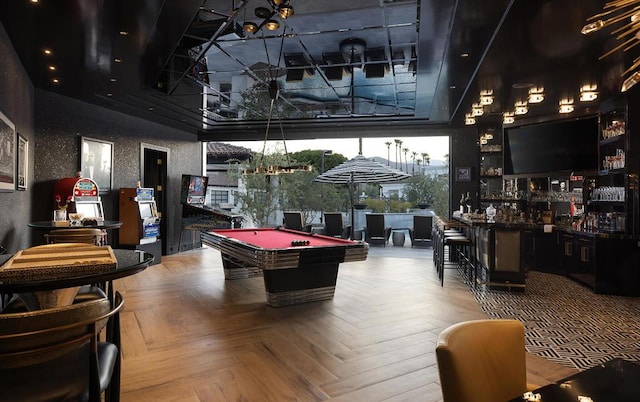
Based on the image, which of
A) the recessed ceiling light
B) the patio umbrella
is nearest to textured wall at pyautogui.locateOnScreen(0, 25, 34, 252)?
the patio umbrella

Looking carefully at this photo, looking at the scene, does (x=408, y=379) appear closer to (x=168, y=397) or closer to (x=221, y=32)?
(x=168, y=397)

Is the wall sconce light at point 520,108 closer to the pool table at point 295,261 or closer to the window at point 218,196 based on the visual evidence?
the pool table at point 295,261

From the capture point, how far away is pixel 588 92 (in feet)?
19.3

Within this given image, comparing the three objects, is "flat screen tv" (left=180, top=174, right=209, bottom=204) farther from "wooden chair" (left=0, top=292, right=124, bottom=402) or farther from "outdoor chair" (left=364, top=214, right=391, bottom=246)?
"wooden chair" (left=0, top=292, right=124, bottom=402)

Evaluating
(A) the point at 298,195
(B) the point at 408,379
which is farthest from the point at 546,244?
(A) the point at 298,195

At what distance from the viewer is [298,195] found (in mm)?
11359

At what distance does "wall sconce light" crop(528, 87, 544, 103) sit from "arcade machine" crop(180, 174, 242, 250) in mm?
Answer: 6750

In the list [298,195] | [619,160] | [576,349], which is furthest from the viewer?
[298,195]

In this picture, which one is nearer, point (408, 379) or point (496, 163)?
point (408, 379)

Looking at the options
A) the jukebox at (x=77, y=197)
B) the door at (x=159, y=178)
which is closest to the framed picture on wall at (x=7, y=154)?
the jukebox at (x=77, y=197)

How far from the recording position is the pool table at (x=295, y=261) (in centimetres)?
426

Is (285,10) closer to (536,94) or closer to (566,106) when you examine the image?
(536,94)

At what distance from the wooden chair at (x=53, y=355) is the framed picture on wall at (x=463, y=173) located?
881 centimetres

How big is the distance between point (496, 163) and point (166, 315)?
7.60 meters
